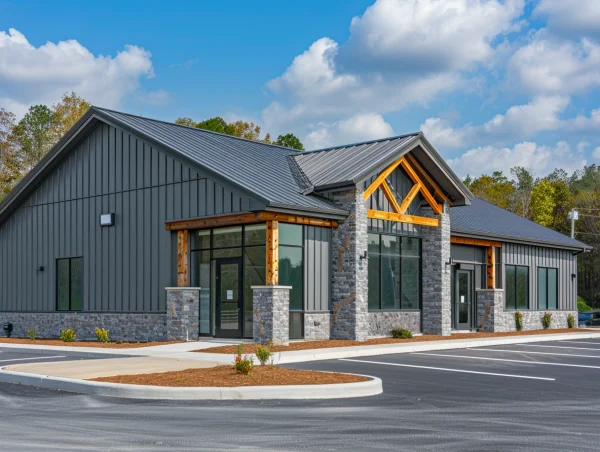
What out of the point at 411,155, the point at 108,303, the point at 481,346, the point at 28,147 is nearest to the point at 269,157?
the point at 411,155

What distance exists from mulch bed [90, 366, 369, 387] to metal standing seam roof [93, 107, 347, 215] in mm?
6845

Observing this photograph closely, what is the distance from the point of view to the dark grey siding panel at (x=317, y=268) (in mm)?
21781

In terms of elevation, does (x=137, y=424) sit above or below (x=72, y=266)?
below

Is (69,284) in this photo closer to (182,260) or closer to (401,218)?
(182,260)

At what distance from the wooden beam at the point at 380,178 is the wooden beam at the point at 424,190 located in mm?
483

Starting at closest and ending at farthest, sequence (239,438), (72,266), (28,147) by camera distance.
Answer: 1. (239,438)
2. (72,266)
3. (28,147)

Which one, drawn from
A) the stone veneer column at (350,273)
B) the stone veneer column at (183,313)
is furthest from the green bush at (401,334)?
the stone veneer column at (183,313)

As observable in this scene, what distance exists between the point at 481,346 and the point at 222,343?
7.69m

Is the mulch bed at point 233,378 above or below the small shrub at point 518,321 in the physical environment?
above

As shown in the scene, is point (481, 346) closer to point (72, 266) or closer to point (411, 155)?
point (411, 155)

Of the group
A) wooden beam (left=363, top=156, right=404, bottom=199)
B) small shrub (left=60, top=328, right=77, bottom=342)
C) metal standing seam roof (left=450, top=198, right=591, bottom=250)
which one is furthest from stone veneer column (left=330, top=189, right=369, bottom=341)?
small shrub (left=60, top=328, right=77, bottom=342)

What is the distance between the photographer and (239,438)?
8.52 metres

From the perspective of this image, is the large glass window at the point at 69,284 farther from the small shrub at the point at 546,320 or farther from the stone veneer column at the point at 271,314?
the small shrub at the point at 546,320

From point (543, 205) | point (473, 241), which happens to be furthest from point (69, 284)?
point (543, 205)
